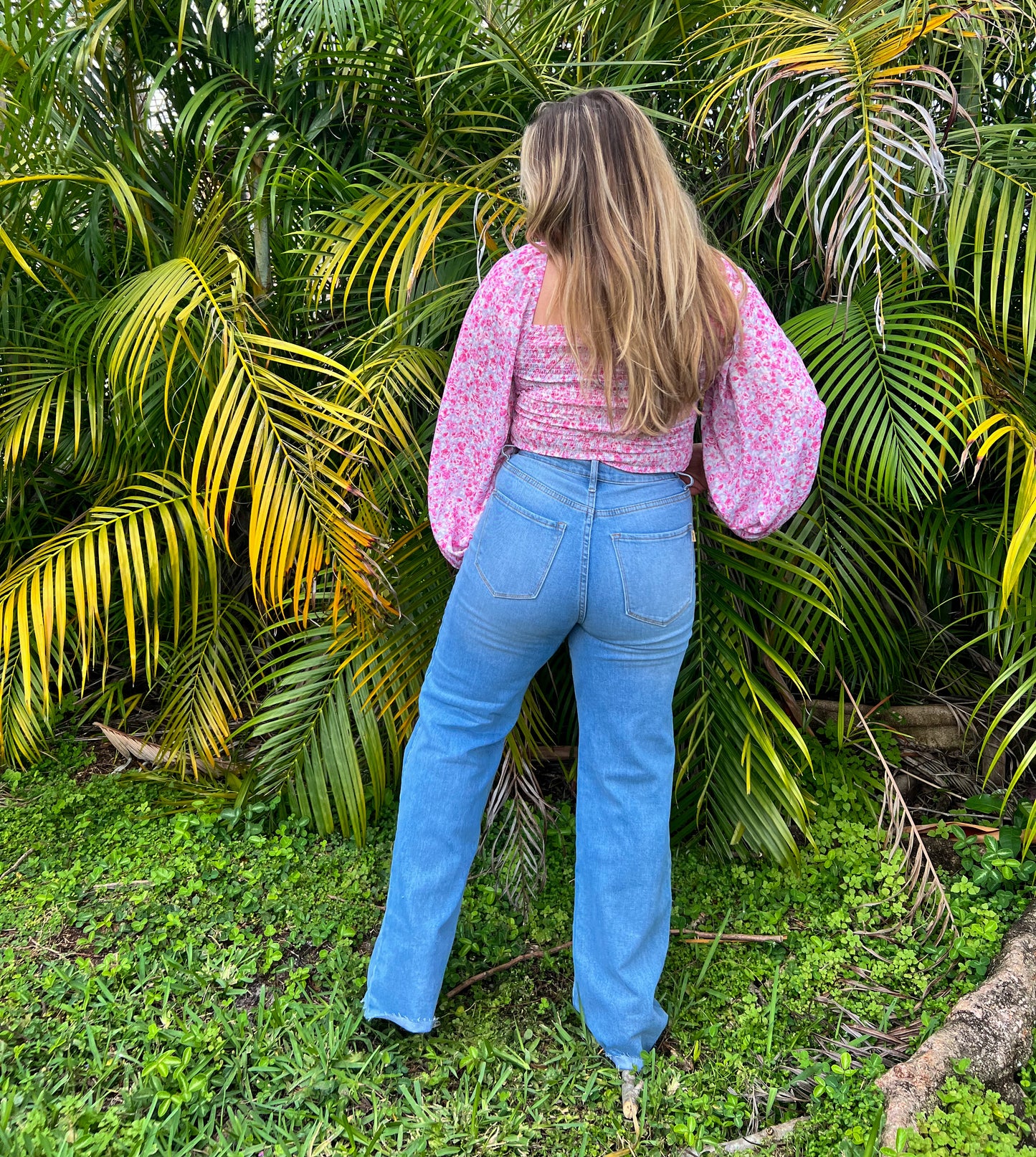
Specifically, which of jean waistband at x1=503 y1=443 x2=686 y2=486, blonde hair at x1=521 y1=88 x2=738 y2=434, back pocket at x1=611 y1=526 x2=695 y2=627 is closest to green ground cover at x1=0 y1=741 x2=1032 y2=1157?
back pocket at x1=611 y1=526 x2=695 y2=627

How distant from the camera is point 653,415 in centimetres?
162

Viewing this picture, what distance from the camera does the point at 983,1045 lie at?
1910mm

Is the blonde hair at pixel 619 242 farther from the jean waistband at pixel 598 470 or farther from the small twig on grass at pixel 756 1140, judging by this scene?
the small twig on grass at pixel 756 1140

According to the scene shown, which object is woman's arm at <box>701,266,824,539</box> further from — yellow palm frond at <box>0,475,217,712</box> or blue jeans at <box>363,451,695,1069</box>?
yellow palm frond at <box>0,475,217,712</box>

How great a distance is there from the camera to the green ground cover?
1.82m

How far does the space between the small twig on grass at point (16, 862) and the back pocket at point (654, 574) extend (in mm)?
1975

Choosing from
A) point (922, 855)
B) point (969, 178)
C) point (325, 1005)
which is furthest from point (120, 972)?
point (969, 178)

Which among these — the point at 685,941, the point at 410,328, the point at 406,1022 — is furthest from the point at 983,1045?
the point at 410,328

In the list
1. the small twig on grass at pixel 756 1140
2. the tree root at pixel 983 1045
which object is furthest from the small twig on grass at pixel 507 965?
the tree root at pixel 983 1045

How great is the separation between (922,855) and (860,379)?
125 centimetres

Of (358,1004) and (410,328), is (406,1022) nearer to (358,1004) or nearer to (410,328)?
(358,1004)

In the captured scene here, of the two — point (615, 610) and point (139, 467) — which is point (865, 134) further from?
point (139, 467)

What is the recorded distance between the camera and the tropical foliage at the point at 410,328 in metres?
2.16

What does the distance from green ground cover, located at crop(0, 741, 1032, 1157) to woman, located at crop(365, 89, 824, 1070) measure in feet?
0.51
